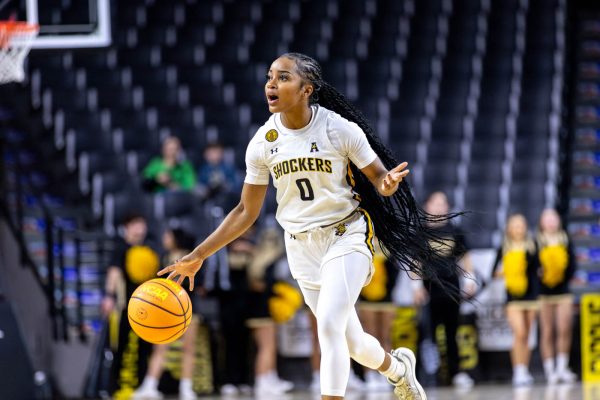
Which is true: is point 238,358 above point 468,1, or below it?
below

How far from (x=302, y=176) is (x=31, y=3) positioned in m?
4.30

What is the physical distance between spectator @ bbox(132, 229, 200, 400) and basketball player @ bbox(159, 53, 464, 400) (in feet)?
13.8

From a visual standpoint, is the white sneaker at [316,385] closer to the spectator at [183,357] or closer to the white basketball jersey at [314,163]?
the spectator at [183,357]

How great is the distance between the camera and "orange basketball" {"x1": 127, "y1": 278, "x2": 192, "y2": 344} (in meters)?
6.36

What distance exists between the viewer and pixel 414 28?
56.0 ft

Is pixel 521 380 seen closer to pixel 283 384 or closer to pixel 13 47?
pixel 283 384

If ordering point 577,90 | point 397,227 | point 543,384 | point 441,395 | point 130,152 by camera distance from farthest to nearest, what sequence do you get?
point 577,90
point 130,152
point 543,384
point 441,395
point 397,227

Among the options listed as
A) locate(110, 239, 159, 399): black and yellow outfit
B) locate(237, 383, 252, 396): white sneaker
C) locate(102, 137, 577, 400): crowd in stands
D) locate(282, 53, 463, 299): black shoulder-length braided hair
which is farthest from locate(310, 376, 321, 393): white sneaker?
locate(282, 53, 463, 299): black shoulder-length braided hair

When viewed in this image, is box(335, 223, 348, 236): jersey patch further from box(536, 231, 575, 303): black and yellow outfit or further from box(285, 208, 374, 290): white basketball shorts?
box(536, 231, 575, 303): black and yellow outfit

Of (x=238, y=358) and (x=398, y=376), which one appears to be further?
(x=238, y=358)

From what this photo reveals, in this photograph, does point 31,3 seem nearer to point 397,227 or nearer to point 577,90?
point 397,227

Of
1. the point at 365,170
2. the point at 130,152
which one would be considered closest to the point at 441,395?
the point at 365,170

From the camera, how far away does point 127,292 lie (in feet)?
35.6

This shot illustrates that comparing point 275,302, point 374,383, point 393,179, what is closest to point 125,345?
point 275,302
